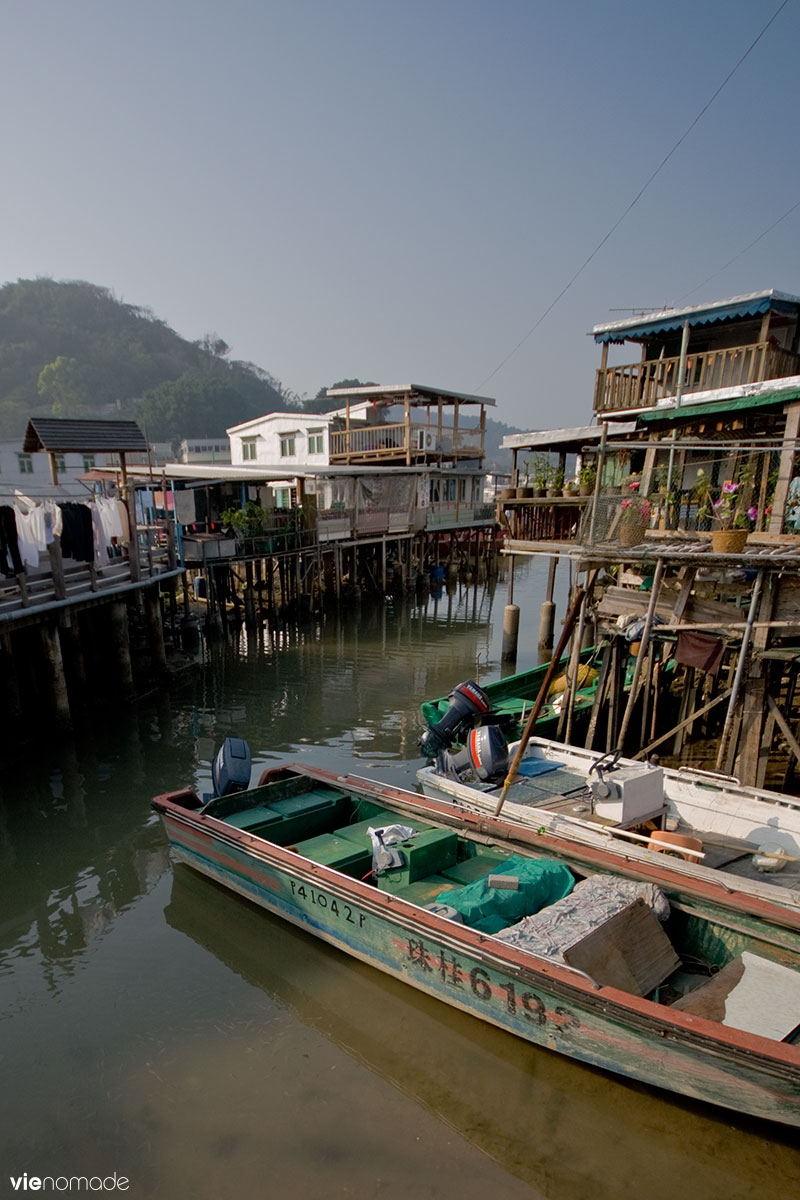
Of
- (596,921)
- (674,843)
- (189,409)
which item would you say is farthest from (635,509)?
(189,409)

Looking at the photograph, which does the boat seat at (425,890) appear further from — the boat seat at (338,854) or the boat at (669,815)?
the boat at (669,815)

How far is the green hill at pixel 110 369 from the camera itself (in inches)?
3081

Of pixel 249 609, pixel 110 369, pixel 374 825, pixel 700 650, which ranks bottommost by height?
pixel 249 609

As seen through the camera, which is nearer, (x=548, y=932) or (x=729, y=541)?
(x=548, y=932)

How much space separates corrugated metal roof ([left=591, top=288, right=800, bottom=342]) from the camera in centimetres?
1371

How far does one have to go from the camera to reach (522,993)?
17.9ft

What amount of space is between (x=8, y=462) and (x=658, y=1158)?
43.8 meters

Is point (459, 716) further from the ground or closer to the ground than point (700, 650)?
closer to the ground

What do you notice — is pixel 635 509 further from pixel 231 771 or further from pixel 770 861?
pixel 231 771

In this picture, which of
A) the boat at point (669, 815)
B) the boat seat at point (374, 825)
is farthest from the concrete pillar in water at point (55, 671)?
the boat at point (669, 815)

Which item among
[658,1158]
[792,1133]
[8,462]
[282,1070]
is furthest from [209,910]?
[8,462]

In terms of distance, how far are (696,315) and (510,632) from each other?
9337 mm

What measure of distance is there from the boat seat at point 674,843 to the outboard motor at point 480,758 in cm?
269

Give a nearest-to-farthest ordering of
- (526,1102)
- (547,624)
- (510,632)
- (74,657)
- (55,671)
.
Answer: (526,1102)
(55,671)
(74,657)
(510,632)
(547,624)
